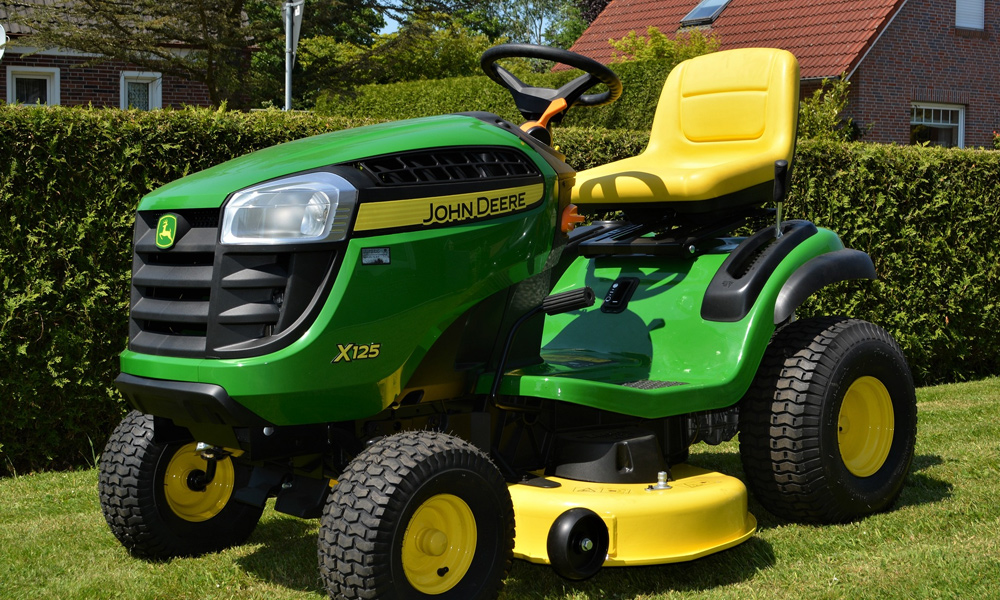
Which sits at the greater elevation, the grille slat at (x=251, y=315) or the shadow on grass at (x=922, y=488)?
the grille slat at (x=251, y=315)

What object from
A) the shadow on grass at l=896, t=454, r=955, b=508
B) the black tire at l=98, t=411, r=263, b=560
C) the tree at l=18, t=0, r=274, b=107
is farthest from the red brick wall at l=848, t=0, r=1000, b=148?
the black tire at l=98, t=411, r=263, b=560

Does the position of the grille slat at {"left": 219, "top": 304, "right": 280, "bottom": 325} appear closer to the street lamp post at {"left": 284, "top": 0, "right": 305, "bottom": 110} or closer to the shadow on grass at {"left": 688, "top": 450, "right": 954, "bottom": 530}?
the shadow on grass at {"left": 688, "top": 450, "right": 954, "bottom": 530}

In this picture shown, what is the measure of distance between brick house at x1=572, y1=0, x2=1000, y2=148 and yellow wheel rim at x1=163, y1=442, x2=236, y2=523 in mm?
14567

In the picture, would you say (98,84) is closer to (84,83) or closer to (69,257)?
(84,83)

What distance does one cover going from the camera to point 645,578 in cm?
345

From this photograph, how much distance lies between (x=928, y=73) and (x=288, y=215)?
57.0 feet

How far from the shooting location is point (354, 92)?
20.0m

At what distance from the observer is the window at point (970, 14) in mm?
18422

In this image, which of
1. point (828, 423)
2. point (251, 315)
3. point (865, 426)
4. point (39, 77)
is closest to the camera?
point (251, 315)

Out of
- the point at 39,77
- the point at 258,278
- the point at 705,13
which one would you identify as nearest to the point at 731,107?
the point at 258,278

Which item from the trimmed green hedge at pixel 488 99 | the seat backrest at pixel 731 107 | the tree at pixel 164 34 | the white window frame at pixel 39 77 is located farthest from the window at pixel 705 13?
the seat backrest at pixel 731 107

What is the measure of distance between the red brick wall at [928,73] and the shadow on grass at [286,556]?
14.6 meters

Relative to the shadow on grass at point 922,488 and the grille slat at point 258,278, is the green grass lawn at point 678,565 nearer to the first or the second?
the shadow on grass at point 922,488

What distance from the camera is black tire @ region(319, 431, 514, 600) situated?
2.68m
